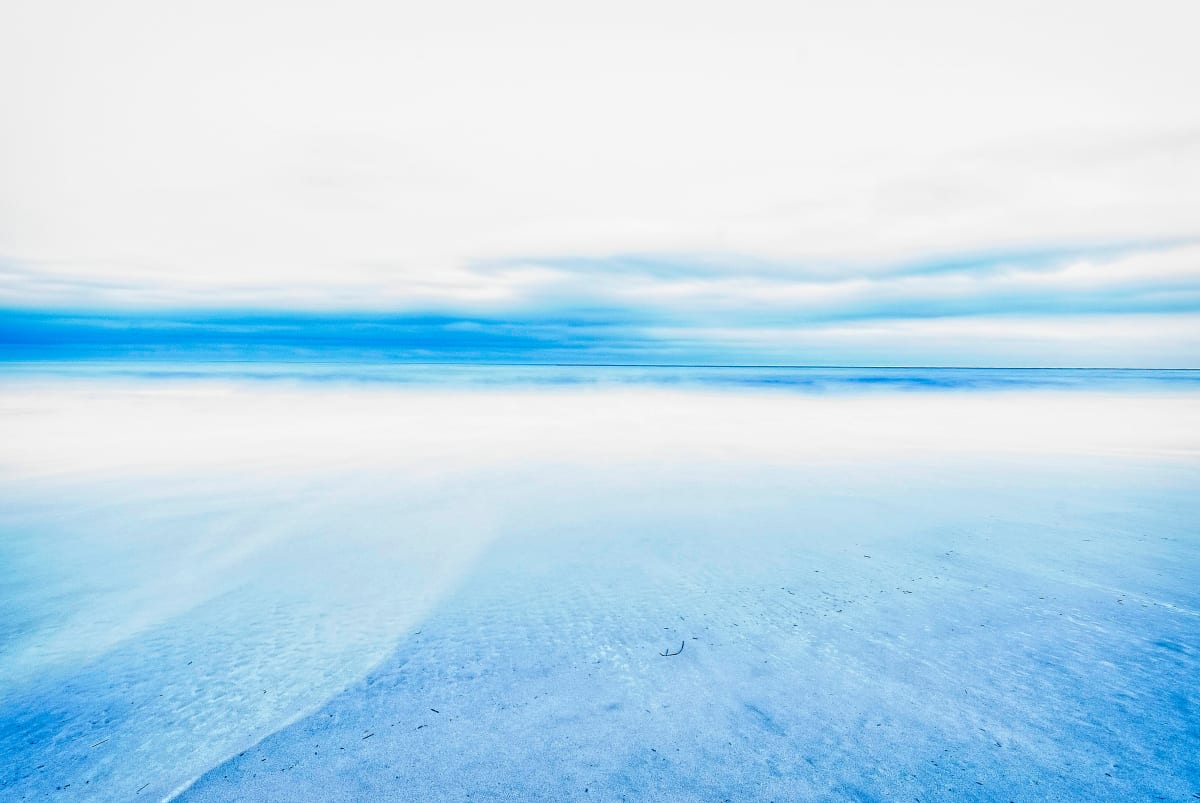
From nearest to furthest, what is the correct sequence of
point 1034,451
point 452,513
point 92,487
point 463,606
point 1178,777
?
1. point 1178,777
2. point 463,606
3. point 452,513
4. point 92,487
5. point 1034,451

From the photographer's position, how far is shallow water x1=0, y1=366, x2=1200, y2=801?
2.66 m

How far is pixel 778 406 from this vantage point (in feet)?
73.5

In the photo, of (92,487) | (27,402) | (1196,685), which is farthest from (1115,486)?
(27,402)

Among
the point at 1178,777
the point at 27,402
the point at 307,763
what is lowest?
the point at 27,402

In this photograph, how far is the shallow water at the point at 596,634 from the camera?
2.66 metres

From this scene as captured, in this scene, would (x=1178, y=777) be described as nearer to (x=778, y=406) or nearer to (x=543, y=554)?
(x=543, y=554)

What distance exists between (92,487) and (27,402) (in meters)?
16.1

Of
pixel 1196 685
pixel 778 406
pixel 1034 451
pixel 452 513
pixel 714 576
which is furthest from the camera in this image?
pixel 778 406

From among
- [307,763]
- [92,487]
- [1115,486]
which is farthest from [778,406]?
[307,763]

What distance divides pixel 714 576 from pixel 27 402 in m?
23.3

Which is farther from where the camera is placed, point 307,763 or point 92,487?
Result: point 92,487

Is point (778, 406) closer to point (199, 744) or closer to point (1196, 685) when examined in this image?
point (1196, 685)

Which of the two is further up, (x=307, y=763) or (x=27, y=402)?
(x=307, y=763)

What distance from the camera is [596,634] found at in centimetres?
383
